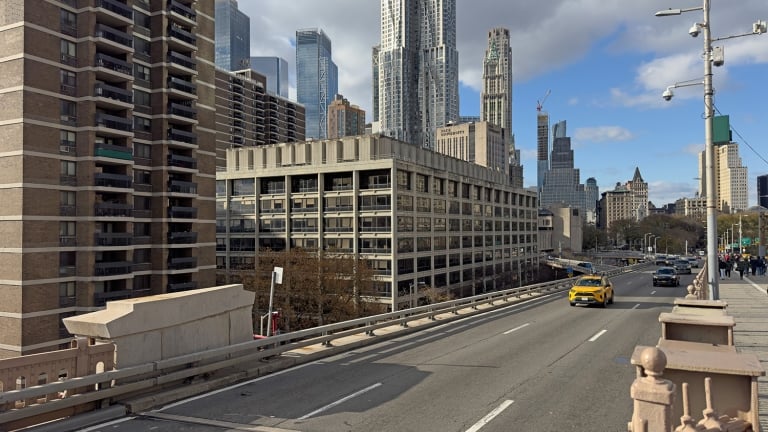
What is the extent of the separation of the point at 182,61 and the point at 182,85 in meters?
2.74

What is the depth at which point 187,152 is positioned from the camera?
5488 cm

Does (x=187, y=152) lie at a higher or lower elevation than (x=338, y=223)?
higher

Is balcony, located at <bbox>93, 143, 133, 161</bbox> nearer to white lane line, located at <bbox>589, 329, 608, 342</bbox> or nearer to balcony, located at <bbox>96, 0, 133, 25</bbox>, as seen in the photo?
balcony, located at <bbox>96, 0, 133, 25</bbox>

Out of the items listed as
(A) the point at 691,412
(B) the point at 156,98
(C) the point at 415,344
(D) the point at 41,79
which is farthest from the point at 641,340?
(B) the point at 156,98

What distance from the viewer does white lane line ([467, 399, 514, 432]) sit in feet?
27.6

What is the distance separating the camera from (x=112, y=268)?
44719 mm

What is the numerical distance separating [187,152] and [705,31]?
51.1m

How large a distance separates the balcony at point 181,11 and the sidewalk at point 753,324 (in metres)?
54.1

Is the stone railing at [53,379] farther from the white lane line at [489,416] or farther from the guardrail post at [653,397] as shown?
the guardrail post at [653,397]

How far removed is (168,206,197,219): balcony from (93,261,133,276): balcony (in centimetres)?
692

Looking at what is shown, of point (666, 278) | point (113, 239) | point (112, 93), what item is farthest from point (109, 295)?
point (666, 278)

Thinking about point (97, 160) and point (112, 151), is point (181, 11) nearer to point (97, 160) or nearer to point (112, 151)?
point (112, 151)

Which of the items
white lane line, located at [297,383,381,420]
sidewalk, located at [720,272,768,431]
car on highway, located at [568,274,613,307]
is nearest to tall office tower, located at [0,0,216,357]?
car on highway, located at [568,274,613,307]

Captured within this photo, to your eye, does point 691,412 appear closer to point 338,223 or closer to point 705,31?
point 705,31
